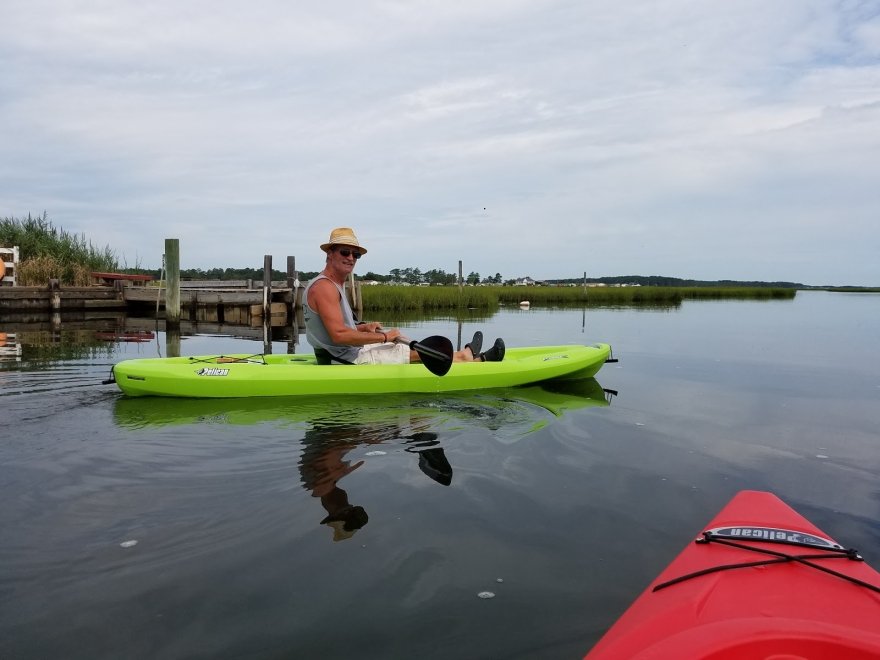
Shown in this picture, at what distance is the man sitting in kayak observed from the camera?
5.55m

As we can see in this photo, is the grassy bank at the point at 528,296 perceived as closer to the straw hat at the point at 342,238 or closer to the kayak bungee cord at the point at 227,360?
the kayak bungee cord at the point at 227,360

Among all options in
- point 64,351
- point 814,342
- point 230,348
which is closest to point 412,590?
point 64,351

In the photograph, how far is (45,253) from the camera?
18406 millimetres

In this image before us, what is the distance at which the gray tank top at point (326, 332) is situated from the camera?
580cm

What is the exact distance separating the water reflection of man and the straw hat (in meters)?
1.57

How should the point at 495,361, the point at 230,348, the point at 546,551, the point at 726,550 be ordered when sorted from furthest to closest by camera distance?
the point at 230,348
the point at 495,361
the point at 546,551
the point at 726,550

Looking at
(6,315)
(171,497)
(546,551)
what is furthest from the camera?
(6,315)

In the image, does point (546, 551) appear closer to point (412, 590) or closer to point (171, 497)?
point (412, 590)

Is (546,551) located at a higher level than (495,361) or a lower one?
lower

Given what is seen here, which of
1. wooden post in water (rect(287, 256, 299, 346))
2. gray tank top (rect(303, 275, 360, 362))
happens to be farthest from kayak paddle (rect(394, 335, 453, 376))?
wooden post in water (rect(287, 256, 299, 346))

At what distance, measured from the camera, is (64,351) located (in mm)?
8883

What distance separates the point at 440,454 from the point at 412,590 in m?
1.83

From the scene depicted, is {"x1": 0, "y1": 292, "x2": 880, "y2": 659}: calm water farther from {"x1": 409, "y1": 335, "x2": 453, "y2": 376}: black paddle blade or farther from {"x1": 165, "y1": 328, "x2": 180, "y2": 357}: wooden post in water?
{"x1": 165, "y1": 328, "x2": 180, "y2": 357}: wooden post in water

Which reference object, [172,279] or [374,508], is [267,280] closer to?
[172,279]
